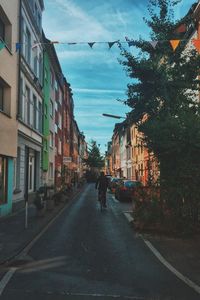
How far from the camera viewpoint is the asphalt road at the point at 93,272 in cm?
662

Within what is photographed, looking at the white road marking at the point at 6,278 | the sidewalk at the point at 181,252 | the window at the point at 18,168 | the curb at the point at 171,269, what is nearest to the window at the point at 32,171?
the window at the point at 18,168

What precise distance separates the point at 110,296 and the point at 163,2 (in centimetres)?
1941

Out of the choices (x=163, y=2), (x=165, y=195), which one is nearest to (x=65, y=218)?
(x=165, y=195)

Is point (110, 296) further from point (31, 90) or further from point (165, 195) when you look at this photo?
point (31, 90)

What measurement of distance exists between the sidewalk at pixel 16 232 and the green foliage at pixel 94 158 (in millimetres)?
79925

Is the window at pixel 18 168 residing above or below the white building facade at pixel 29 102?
below

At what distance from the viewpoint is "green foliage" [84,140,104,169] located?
99500mm

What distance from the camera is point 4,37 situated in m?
19.3

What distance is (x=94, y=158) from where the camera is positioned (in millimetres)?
→ 99875

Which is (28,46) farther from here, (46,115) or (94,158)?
(94,158)

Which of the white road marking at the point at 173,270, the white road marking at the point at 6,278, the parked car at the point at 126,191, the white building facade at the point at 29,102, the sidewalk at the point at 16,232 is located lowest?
the white road marking at the point at 173,270

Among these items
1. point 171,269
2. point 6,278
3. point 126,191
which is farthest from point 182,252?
point 126,191

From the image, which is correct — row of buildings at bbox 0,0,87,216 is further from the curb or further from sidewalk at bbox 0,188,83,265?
the curb

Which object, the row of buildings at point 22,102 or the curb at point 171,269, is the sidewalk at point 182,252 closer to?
the curb at point 171,269
